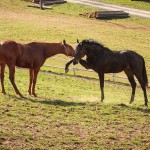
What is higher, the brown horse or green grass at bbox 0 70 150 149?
the brown horse

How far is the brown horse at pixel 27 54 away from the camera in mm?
17156

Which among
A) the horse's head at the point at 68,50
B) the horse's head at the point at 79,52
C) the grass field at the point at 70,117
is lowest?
the grass field at the point at 70,117

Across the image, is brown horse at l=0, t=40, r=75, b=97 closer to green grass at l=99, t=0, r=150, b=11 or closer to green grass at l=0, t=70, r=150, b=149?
green grass at l=0, t=70, r=150, b=149

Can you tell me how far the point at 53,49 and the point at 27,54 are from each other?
1.38 meters

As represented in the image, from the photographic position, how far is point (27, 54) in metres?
17.7

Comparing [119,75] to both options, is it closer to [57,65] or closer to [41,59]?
[57,65]

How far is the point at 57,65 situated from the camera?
32.3 m

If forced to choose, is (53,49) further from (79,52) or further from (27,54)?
(79,52)

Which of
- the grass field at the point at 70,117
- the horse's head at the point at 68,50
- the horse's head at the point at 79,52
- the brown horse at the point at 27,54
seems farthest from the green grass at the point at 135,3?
the horse's head at the point at 79,52

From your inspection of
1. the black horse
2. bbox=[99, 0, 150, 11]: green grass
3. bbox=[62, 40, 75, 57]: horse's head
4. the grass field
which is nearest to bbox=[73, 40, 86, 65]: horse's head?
→ the black horse

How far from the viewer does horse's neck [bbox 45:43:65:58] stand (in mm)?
18547

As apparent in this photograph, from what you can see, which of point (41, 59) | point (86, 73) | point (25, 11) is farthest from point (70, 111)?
point (25, 11)

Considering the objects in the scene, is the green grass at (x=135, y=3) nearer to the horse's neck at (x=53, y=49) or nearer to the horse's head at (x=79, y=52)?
the horse's neck at (x=53, y=49)

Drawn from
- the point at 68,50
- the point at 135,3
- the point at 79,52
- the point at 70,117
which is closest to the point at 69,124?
the point at 70,117
